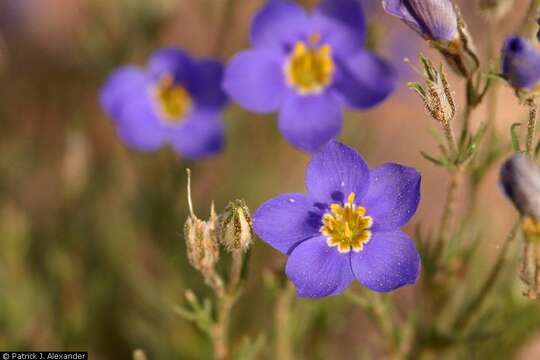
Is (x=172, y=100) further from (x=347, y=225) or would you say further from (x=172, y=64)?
(x=347, y=225)

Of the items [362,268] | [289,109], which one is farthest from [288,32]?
[362,268]

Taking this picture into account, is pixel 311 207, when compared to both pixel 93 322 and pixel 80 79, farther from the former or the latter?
pixel 80 79

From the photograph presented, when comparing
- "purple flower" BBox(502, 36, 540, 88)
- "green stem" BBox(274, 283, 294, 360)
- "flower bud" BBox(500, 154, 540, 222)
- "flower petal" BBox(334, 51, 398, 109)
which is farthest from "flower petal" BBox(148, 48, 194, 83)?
"flower bud" BBox(500, 154, 540, 222)

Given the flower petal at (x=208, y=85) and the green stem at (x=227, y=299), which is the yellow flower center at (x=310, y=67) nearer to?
the flower petal at (x=208, y=85)

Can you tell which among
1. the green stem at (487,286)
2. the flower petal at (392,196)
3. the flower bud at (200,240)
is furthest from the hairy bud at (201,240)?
the green stem at (487,286)

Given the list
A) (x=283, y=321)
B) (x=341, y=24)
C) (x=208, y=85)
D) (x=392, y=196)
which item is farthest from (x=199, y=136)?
(x=392, y=196)

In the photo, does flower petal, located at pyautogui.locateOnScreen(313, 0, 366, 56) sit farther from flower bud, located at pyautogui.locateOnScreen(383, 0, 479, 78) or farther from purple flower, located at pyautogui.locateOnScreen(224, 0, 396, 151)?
flower bud, located at pyautogui.locateOnScreen(383, 0, 479, 78)
